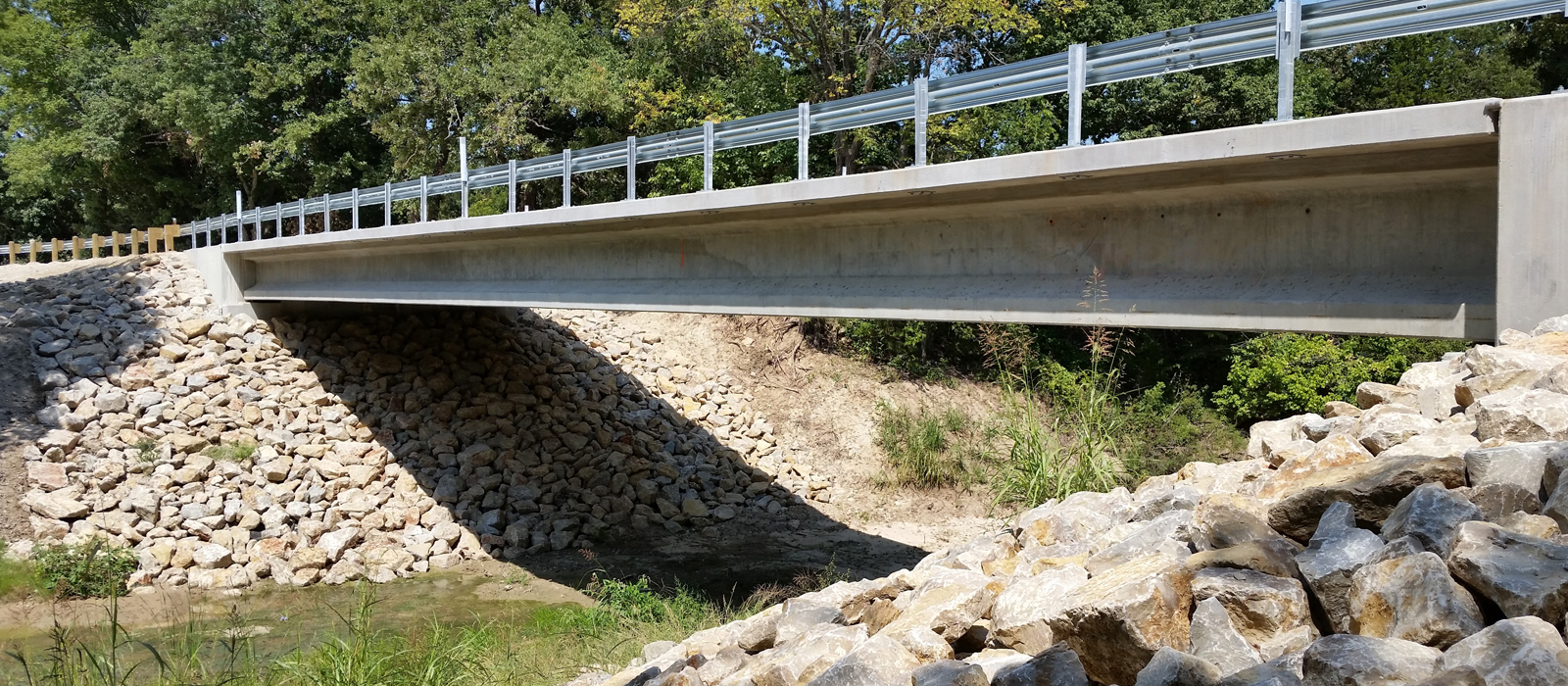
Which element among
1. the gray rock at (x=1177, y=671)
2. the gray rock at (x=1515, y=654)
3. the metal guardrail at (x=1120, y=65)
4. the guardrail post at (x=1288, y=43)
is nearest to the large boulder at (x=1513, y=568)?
the gray rock at (x=1515, y=654)

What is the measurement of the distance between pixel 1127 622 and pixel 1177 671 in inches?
15.2

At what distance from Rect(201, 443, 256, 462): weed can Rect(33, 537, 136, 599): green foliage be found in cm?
281

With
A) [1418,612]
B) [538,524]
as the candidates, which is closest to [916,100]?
[1418,612]

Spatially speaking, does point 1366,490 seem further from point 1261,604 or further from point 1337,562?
point 1261,604

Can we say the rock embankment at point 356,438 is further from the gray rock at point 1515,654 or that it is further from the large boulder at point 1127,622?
the gray rock at point 1515,654

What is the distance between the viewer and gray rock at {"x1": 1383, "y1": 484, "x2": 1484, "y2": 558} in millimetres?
3811

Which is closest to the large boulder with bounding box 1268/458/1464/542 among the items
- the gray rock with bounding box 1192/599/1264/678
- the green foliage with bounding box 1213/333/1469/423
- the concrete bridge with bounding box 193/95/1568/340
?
the gray rock with bounding box 1192/599/1264/678

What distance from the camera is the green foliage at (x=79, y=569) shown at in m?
12.6

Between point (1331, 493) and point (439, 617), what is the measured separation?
10.9 m

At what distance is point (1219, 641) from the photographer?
3738mm

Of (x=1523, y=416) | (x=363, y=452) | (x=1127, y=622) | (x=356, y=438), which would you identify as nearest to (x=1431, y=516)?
(x=1523, y=416)

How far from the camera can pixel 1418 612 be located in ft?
11.2

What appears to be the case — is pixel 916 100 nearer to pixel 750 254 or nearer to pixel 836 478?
pixel 750 254

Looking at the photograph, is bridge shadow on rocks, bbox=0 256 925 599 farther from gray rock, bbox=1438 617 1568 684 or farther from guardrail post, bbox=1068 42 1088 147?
gray rock, bbox=1438 617 1568 684
